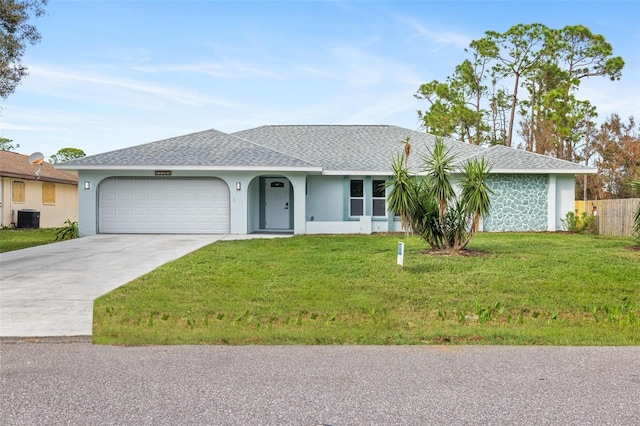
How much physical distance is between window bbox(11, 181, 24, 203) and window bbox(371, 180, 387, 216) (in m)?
17.5

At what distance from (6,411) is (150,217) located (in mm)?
16611

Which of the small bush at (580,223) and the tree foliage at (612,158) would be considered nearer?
the small bush at (580,223)

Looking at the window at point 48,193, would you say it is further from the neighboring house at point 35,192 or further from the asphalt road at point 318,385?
the asphalt road at point 318,385

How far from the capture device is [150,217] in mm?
20062

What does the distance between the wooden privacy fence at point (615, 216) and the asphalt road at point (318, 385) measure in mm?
16043

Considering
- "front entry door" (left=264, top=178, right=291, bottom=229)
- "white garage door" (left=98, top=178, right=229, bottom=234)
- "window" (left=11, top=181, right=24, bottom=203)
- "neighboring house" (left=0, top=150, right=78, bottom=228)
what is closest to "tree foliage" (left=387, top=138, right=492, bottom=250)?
"white garage door" (left=98, top=178, right=229, bottom=234)

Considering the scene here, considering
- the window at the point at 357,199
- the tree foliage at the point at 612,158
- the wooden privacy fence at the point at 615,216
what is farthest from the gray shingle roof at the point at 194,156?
the tree foliage at the point at 612,158

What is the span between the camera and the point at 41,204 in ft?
92.6

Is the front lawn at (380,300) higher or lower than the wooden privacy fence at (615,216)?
lower

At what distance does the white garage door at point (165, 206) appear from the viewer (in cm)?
2003

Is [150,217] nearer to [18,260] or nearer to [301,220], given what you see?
[301,220]

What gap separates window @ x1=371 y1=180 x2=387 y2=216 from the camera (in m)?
21.8

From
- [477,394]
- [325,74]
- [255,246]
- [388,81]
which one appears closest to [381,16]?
[325,74]

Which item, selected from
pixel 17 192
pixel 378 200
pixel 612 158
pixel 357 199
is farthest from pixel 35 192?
pixel 612 158
